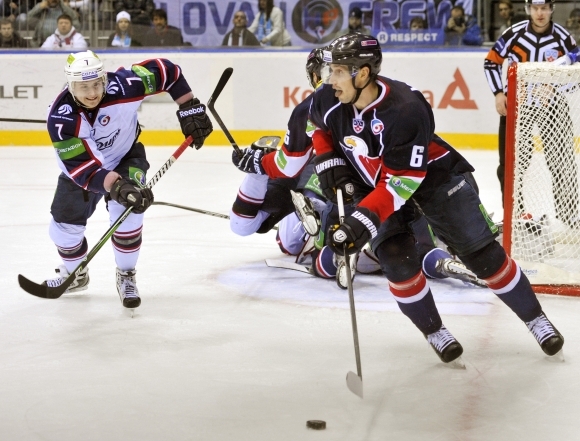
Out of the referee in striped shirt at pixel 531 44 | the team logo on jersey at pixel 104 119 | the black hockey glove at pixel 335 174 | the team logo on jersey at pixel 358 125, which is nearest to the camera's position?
the team logo on jersey at pixel 358 125

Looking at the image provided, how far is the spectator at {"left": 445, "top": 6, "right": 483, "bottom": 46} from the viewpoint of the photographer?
7562mm

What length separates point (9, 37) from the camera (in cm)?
814

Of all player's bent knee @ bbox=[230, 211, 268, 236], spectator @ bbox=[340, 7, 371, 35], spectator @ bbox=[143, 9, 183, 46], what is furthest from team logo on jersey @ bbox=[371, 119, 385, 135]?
spectator @ bbox=[143, 9, 183, 46]

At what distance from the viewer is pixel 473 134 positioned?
7.57 meters

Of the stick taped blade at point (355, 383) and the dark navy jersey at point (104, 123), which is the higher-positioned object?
the dark navy jersey at point (104, 123)

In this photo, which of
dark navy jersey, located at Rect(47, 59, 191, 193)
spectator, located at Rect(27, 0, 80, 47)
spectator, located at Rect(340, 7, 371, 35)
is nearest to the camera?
dark navy jersey, located at Rect(47, 59, 191, 193)

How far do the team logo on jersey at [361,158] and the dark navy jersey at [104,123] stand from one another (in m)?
0.98

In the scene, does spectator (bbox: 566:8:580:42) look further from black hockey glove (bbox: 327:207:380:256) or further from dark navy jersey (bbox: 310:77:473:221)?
A: black hockey glove (bbox: 327:207:380:256)

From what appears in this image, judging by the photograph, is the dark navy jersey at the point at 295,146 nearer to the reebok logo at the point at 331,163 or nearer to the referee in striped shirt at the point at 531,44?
the reebok logo at the point at 331,163

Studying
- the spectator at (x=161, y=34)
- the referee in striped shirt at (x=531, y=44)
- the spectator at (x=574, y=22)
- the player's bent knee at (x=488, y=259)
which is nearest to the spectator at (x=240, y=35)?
the spectator at (x=161, y=34)

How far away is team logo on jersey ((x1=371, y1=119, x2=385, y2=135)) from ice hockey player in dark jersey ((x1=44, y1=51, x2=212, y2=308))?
3.17 ft

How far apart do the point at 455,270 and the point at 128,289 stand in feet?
4.14

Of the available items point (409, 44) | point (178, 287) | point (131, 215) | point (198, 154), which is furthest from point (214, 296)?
point (409, 44)

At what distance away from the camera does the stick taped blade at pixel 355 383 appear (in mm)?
2561
